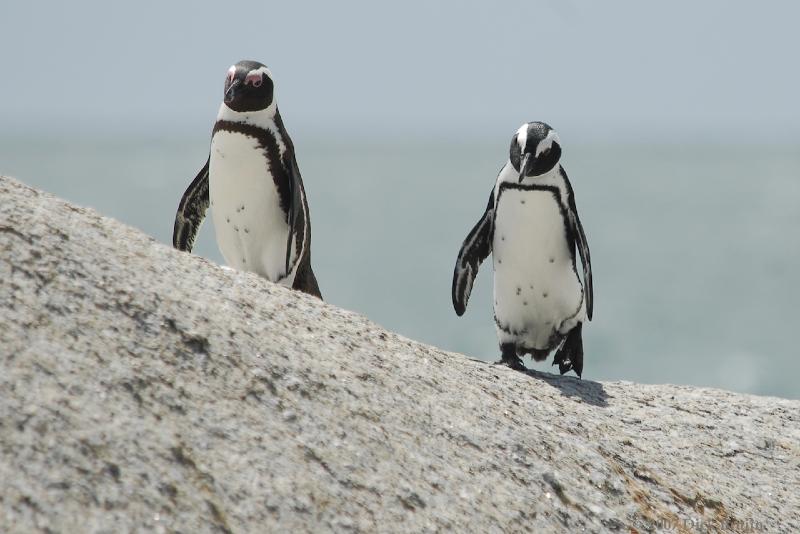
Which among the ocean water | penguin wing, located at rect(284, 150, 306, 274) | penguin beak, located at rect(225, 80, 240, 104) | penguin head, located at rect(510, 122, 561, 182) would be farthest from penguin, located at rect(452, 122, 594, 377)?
the ocean water

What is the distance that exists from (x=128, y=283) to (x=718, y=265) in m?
63.7

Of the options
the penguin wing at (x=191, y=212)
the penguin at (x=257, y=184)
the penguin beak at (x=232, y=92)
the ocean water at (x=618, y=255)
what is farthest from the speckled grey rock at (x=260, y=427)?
the ocean water at (x=618, y=255)

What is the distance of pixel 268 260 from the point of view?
6.64 meters

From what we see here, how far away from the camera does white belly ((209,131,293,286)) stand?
652cm

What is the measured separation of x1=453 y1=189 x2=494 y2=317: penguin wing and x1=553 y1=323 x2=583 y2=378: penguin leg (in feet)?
1.95

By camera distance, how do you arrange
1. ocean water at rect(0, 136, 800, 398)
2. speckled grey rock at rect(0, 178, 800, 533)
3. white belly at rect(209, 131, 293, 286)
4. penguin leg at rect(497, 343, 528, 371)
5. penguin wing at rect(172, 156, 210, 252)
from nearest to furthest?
1. speckled grey rock at rect(0, 178, 800, 533)
2. white belly at rect(209, 131, 293, 286)
3. penguin leg at rect(497, 343, 528, 371)
4. penguin wing at rect(172, 156, 210, 252)
5. ocean water at rect(0, 136, 800, 398)

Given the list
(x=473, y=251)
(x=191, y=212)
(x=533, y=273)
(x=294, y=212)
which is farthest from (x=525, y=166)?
(x=191, y=212)

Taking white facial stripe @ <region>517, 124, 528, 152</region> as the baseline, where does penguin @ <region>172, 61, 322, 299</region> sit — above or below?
below

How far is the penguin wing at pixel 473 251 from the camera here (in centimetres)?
679

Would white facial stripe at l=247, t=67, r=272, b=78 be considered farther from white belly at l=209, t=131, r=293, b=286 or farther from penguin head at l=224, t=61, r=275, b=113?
white belly at l=209, t=131, r=293, b=286

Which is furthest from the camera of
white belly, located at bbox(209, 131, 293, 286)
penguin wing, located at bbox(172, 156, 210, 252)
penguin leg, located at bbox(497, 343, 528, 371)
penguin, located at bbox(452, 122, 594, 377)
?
penguin wing, located at bbox(172, 156, 210, 252)

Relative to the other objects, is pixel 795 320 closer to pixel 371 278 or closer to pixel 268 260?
pixel 371 278

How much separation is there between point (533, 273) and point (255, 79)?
173cm

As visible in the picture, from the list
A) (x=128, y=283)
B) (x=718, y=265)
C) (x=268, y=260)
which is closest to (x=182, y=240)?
(x=268, y=260)
